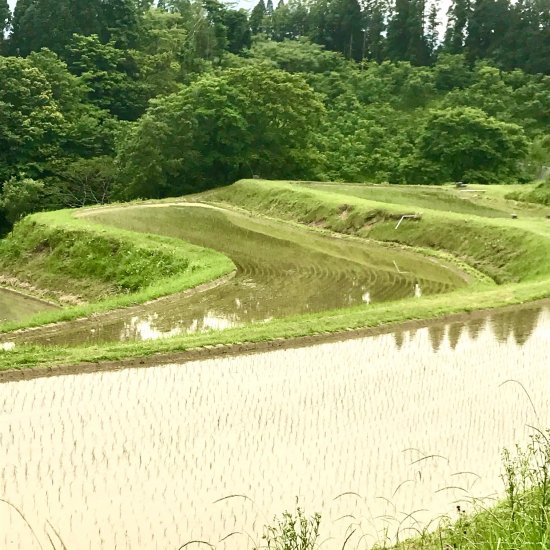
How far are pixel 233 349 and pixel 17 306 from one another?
9.09 m

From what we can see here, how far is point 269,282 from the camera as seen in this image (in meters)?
14.2

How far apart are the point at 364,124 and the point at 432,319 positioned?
24786mm

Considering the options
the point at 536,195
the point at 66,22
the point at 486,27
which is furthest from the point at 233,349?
the point at 486,27

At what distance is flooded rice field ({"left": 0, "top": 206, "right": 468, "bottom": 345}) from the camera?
11.3 m

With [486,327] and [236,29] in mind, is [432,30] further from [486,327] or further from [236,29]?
[486,327]

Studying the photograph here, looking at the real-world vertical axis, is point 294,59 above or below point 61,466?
above

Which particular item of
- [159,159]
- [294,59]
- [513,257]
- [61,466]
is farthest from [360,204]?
[294,59]

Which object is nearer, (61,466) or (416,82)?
(61,466)

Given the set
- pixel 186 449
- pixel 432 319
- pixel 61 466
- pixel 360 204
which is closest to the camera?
pixel 61 466

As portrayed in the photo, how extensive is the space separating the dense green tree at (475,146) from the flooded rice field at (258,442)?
21.9 meters

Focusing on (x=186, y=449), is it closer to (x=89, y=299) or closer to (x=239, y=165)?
(x=89, y=299)

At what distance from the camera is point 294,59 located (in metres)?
41.0

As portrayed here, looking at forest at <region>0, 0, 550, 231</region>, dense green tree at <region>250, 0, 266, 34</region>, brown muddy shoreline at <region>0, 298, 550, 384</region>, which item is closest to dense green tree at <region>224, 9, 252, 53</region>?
forest at <region>0, 0, 550, 231</region>

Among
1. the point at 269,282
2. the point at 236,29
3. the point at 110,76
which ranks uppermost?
the point at 236,29
